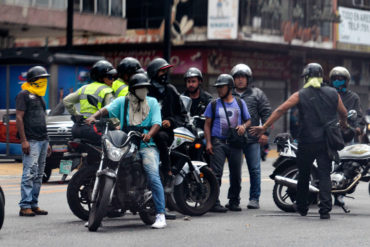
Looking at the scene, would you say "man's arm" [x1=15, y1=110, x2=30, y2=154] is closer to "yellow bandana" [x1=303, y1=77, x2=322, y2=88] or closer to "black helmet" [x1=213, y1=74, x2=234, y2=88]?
"black helmet" [x1=213, y1=74, x2=234, y2=88]

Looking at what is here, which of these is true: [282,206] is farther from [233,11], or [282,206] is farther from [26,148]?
[233,11]

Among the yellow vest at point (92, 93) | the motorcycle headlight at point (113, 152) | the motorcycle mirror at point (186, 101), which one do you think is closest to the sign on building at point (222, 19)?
the motorcycle mirror at point (186, 101)

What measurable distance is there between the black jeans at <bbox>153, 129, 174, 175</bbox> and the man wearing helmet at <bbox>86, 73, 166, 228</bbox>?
0.08m

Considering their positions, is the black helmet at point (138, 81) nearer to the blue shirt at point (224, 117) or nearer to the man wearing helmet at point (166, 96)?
the man wearing helmet at point (166, 96)

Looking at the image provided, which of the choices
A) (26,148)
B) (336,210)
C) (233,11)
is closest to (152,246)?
(26,148)

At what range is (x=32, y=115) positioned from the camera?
9789 mm

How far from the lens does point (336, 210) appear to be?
1094cm

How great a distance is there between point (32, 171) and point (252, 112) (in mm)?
3094

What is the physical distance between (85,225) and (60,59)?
13.2 metres

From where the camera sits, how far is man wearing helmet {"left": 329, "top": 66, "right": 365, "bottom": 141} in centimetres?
1116

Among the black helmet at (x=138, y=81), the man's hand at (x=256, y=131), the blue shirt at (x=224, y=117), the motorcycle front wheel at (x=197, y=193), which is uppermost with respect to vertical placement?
the black helmet at (x=138, y=81)

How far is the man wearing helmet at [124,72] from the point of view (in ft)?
31.8

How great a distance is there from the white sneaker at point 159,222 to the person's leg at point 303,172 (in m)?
1.94

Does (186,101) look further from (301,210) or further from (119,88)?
(301,210)
